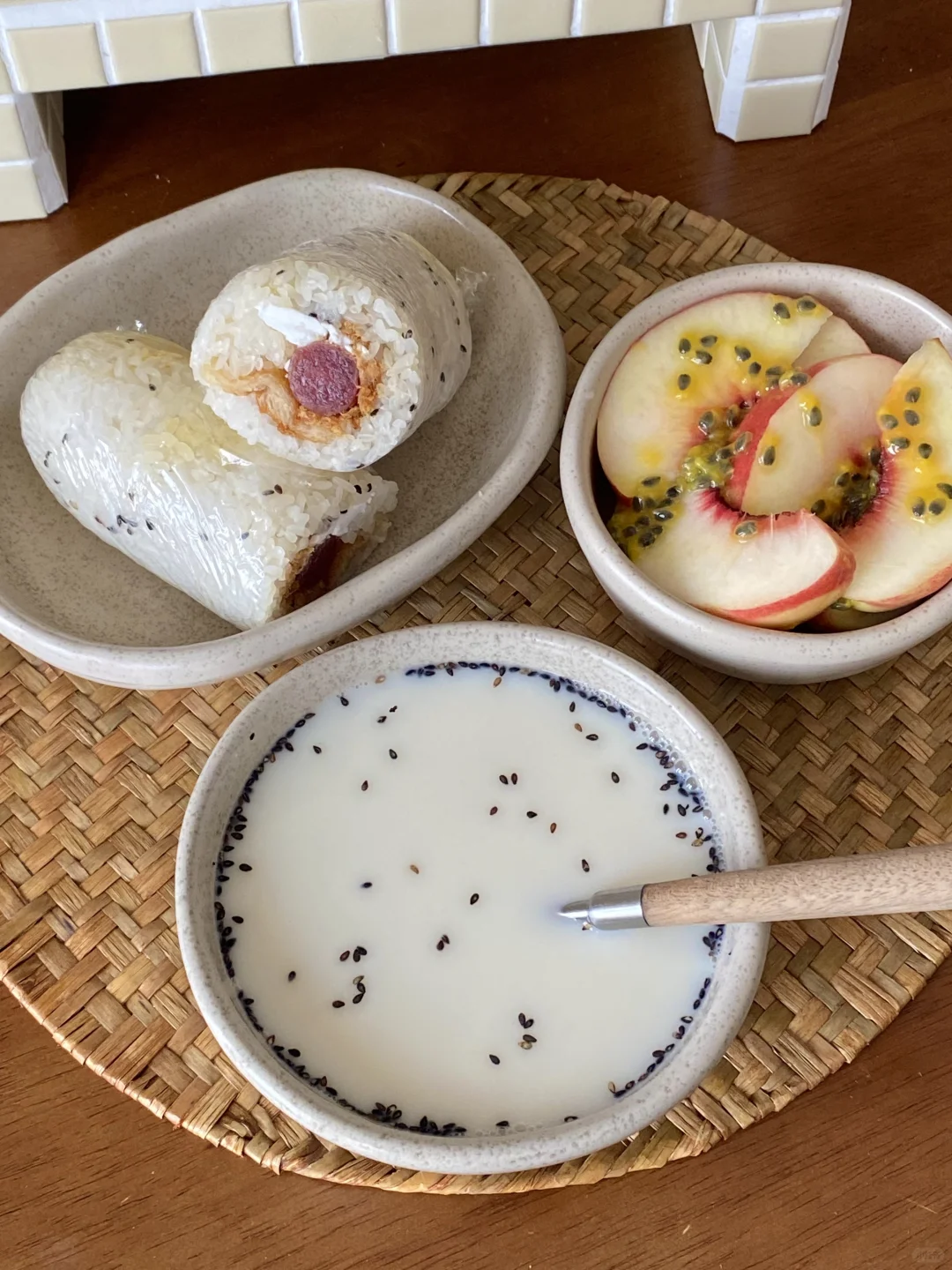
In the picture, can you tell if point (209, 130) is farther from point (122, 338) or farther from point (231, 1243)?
point (231, 1243)

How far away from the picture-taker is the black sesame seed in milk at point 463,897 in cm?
81

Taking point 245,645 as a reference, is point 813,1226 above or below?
below

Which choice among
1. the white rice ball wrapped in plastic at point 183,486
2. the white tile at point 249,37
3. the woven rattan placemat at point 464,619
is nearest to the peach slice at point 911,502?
the woven rattan placemat at point 464,619

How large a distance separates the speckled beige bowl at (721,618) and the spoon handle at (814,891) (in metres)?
0.16

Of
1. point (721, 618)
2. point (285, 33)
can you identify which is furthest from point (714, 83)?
point (721, 618)

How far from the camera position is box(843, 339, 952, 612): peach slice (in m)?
0.87

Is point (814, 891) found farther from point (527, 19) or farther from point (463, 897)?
point (527, 19)

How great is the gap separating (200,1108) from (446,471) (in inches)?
20.9

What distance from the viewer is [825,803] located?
929 mm

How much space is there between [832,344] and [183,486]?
19.7 inches

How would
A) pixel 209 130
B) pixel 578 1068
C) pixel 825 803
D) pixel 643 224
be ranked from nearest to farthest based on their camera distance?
1. pixel 578 1068
2. pixel 825 803
3. pixel 643 224
4. pixel 209 130

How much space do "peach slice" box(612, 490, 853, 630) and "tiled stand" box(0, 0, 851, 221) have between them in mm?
460

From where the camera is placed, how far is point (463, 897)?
2.81 ft

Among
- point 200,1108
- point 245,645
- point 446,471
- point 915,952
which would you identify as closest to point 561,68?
point 446,471
